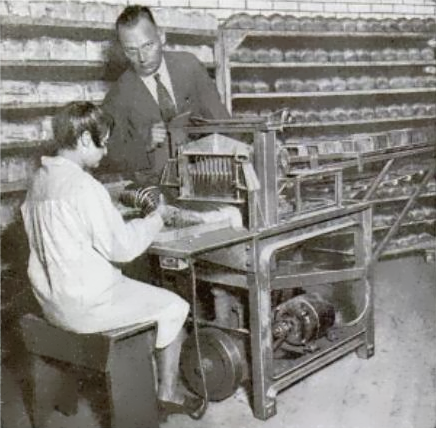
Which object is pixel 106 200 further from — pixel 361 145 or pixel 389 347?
pixel 389 347

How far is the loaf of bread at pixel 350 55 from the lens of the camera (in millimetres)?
5554

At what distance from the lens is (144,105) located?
3.85 m

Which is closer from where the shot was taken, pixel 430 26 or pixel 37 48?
pixel 37 48

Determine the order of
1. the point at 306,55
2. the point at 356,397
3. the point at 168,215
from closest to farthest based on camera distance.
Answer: the point at 168,215 → the point at 356,397 → the point at 306,55

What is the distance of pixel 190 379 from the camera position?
3.29 meters

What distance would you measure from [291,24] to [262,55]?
34 cm

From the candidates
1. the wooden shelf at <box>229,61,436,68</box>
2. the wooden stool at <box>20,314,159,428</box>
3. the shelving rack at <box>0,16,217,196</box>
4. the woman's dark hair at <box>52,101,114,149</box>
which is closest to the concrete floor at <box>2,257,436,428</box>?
the wooden stool at <box>20,314,159,428</box>

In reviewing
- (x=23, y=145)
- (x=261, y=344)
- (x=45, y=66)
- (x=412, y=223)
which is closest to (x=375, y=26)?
(x=412, y=223)

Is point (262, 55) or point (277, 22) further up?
point (277, 22)

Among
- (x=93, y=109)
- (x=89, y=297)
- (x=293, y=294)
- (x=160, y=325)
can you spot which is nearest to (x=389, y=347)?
(x=293, y=294)

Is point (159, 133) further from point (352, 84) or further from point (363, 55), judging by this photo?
point (363, 55)

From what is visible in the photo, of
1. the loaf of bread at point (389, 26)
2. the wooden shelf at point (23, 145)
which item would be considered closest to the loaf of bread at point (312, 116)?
the loaf of bread at point (389, 26)

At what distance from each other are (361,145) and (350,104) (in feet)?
7.48

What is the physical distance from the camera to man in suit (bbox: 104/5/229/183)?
3.56m
